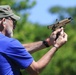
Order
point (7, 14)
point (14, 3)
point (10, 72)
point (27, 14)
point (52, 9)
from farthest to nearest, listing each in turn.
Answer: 1. point (52, 9)
2. point (27, 14)
3. point (14, 3)
4. point (7, 14)
5. point (10, 72)

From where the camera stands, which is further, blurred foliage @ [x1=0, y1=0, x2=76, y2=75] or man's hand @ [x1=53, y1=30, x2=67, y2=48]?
blurred foliage @ [x1=0, y1=0, x2=76, y2=75]

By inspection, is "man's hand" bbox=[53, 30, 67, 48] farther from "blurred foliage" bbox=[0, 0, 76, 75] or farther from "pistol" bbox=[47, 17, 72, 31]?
"blurred foliage" bbox=[0, 0, 76, 75]

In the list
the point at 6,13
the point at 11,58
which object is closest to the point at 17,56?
the point at 11,58

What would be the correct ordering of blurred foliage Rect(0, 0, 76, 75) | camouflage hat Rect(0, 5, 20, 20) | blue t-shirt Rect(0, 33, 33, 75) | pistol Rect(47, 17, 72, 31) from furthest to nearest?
blurred foliage Rect(0, 0, 76, 75) → pistol Rect(47, 17, 72, 31) → camouflage hat Rect(0, 5, 20, 20) → blue t-shirt Rect(0, 33, 33, 75)

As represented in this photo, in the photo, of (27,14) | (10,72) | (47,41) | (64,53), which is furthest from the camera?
(64,53)

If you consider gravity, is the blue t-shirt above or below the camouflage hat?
below

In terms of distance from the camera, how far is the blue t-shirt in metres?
5.29

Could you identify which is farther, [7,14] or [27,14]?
[27,14]

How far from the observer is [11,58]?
531cm

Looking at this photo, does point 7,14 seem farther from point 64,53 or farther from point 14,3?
point 64,53

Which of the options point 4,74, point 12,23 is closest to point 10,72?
point 4,74

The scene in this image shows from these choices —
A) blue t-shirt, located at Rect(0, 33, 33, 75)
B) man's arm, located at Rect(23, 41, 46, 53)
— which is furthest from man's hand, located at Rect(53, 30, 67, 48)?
man's arm, located at Rect(23, 41, 46, 53)

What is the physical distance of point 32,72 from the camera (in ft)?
17.7

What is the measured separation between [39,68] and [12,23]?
2.01 ft
